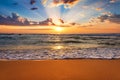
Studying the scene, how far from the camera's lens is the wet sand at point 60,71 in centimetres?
440

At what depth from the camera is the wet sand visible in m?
4.40

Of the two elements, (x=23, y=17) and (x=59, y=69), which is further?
(x=23, y=17)

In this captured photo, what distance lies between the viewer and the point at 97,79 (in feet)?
14.1

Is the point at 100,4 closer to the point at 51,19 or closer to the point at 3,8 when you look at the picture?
the point at 51,19

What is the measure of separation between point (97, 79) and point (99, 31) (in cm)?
365

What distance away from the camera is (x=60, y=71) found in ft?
15.9

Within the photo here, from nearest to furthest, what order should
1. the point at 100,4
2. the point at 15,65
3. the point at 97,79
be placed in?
1. the point at 97,79
2. the point at 15,65
3. the point at 100,4

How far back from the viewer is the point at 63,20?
25.3 ft

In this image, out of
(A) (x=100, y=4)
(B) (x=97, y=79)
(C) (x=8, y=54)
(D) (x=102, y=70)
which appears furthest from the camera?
(A) (x=100, y=4)

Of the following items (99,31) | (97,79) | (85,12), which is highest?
(85,12)

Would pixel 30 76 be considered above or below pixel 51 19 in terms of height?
below

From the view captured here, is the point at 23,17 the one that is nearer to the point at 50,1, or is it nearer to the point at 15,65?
the point at 50,1

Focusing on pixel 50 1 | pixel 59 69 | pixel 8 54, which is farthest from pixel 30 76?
pixel 50 1

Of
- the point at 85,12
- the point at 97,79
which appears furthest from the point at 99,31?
the point at 97,79
